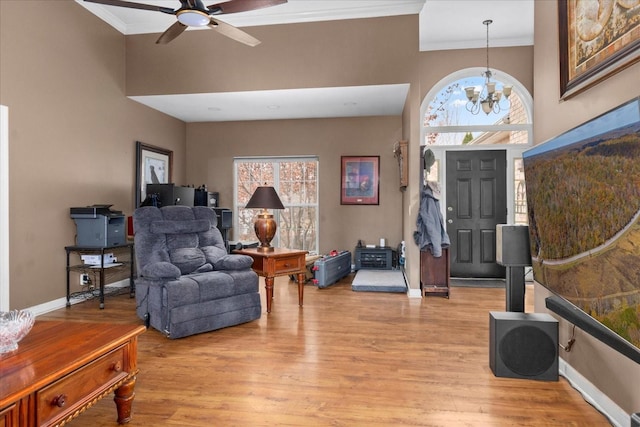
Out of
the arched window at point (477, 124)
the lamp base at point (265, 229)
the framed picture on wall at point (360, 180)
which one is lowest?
the lamp base at point (265, 229)

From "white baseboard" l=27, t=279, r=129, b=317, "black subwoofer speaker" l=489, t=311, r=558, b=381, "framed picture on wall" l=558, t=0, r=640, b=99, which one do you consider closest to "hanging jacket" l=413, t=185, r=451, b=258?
"black subwoofer speaker" l=489, t=311, r=558, b=381

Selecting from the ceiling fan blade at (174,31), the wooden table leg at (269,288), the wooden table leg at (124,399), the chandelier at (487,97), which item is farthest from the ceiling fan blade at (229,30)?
the chandelier at (487,97)

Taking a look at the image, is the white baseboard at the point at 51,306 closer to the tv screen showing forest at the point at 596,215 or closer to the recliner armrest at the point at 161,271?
the recliner armrest at the point at 161,271

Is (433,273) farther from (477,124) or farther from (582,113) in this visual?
(582,113)

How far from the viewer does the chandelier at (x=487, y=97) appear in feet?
16.6

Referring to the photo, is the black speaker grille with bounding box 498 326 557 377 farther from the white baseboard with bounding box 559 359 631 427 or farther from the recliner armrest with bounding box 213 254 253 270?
the recliner armrest with bounding box 213 254 253 270

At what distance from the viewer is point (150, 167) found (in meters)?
5.76

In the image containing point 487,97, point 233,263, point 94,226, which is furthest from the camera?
point 487,97

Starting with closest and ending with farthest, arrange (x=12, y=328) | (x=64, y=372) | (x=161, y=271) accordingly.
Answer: (x=64, y=372), (x=12, y=328), (x=161, y=271)

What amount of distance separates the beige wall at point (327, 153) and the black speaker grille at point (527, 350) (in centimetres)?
390

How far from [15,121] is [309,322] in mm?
3464

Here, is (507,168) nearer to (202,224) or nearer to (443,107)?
(443,107)

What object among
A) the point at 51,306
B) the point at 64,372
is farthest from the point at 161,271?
the point at 51,306

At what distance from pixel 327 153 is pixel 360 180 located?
2.43ft
